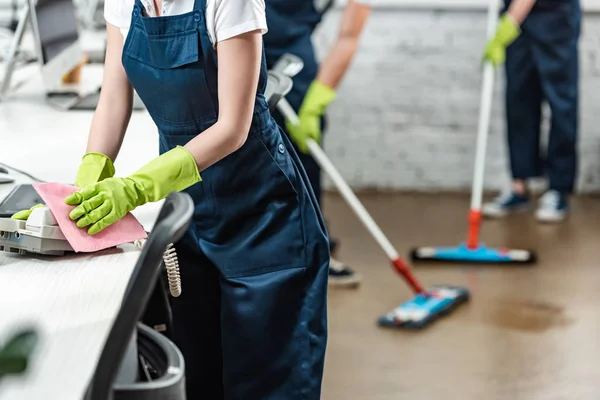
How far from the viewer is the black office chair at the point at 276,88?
5.97ft

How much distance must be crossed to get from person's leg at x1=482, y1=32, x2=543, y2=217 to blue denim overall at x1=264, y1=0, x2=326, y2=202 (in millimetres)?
1260

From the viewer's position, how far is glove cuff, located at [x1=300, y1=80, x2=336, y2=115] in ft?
9.62

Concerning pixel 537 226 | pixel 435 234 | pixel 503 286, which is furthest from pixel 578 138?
pixel 503 286

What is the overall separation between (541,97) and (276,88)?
2543mm

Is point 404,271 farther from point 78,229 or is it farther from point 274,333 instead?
point 78,229

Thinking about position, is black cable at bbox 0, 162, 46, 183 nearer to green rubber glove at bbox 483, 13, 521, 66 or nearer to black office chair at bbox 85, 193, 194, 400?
black office chair at bbox 85, 193, 194, 400

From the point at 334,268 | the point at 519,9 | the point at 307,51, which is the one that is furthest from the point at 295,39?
the point at 519,9

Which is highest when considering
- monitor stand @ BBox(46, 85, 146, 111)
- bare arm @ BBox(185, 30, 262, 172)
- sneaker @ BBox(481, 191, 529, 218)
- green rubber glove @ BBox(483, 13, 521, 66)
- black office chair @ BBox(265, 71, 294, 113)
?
bare arm @ BBox(185, 30, 262, 172)

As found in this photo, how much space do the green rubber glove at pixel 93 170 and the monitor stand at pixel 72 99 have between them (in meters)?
0.88

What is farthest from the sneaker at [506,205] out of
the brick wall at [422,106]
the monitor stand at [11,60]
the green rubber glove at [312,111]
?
the monitor stand at [11,60]

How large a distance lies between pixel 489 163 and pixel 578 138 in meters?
0.42

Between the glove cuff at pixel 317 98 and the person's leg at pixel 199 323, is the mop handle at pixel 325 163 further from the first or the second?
the person's leg at pixel 199 323

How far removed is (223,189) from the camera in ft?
5.46

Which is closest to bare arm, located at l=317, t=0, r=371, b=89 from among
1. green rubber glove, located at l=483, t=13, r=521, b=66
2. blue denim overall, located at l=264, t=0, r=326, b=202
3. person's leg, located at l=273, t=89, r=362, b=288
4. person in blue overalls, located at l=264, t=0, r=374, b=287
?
person in blue overalls, located at l=264, t=0, r=374, b=287
